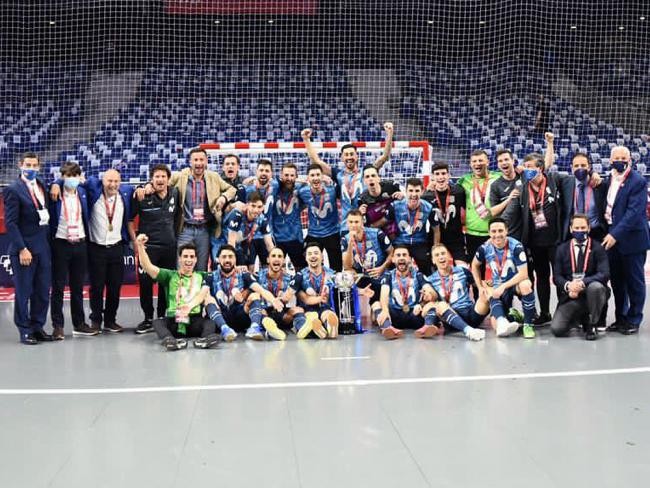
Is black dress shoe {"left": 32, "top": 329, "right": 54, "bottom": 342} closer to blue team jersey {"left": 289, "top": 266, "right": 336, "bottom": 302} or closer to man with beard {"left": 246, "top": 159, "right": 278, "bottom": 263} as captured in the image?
man with beard {"left": 246, "top": 159, "right": 278, "bottom": 263}

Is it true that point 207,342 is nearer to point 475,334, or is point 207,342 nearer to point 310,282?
point 310,282

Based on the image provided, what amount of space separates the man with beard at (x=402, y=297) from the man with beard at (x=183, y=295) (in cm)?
160

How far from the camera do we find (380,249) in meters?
7.26

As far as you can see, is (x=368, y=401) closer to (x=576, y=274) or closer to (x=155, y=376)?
(x=155, y=376)

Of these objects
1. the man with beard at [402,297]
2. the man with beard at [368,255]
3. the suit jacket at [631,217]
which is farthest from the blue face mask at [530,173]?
the man with beard at [368,255]

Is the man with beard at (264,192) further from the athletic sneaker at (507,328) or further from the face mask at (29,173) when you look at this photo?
the athletic sneaker at (507,328)

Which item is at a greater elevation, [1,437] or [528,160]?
[528,160]

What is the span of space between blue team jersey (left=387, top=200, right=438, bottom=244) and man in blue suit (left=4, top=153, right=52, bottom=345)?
10.9 feet

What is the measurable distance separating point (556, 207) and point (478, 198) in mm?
754

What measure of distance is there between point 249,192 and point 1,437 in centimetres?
391

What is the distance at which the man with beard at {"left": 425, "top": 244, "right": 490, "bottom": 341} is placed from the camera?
684 centimetres

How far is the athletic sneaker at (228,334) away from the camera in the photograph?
6422 mm

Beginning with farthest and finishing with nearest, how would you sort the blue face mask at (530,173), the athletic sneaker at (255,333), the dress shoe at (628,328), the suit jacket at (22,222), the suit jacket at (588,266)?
the blue face mask at (530,173)
the dress shoe at (628,328)
the suit jacket at (588,266)
the athletic sneaker at (255,333)
the suit jacket at (22,222)

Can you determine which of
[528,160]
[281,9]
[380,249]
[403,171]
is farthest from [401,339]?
[281,9]
